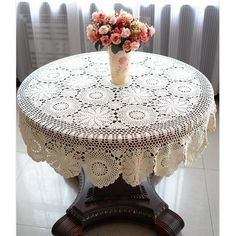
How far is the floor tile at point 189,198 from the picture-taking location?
1.77 m

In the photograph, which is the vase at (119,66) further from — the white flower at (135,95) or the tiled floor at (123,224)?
the tiled floor at (123,224)

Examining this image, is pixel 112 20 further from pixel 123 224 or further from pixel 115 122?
pixel 123 224

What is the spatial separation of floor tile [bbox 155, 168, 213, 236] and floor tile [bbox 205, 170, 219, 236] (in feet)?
0.08

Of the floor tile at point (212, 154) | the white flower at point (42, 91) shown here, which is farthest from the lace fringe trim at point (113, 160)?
the floor tile at point (212, 154)

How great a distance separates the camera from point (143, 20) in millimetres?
2676

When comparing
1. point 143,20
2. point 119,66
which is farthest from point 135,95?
point 143,20

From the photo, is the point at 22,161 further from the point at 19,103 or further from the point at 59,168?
the point at 59,168

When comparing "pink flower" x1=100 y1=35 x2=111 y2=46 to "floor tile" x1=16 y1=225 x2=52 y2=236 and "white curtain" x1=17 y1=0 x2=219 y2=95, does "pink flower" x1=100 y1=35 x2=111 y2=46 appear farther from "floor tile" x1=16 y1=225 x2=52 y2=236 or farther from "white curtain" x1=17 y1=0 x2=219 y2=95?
"white curtain" x1=17 y1=0 x2=219 y2=95

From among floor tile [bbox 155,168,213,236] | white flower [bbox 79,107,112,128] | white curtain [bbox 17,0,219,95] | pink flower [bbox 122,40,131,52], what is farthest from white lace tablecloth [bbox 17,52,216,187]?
white curtain [bbox 17,0,219,95]

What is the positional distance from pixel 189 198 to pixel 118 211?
52cm

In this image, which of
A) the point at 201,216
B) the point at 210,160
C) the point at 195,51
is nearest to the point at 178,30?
the point at 195,51

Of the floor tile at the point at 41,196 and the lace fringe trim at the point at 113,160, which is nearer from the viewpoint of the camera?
the lace fringe trim at the point at 113,160

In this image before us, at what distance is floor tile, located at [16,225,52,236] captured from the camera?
5.68 feet

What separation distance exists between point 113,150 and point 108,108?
10.5 inches
